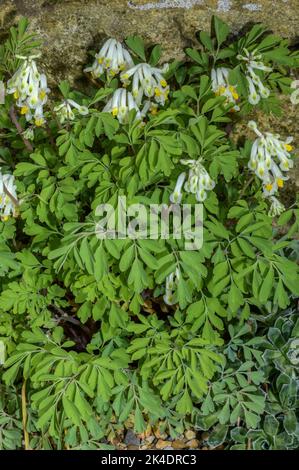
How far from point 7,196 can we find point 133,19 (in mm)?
1061

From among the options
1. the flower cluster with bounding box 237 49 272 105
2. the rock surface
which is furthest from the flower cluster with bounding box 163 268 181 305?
the rock surface

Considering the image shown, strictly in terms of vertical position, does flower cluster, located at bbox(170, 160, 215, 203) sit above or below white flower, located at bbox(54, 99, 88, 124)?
below

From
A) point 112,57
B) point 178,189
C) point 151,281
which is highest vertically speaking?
point 112,57

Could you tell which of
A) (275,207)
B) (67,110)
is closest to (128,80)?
(67,110)

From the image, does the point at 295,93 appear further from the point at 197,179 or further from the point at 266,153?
the point at 197,179

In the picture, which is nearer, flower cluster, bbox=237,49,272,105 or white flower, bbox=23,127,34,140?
flower cluster, bbox=237,49,272,105

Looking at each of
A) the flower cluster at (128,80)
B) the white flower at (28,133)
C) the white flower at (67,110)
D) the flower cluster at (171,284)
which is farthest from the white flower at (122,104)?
the flower cluster at (171,284)

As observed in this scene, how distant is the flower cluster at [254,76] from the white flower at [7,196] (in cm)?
104

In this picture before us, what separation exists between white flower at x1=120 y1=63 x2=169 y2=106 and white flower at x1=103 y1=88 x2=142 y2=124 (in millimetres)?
39

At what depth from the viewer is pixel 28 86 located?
249 centimetres

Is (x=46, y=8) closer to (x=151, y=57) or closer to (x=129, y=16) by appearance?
(x=129, y=16)

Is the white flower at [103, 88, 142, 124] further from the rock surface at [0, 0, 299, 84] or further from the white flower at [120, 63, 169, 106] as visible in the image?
the rock surface at [0, 0, 299, 84]

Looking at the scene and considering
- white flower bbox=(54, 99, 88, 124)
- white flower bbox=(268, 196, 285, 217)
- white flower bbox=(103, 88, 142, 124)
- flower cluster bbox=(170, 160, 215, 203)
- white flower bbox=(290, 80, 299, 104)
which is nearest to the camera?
flower cluster bbox=(170, 160, 215, 203)

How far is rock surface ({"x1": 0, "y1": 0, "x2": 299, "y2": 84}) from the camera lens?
3.02 meters
